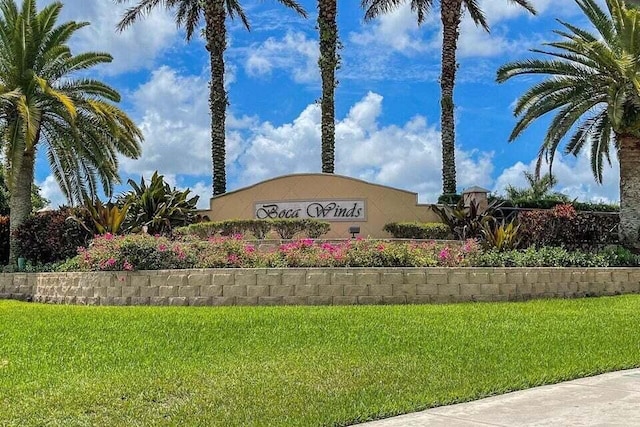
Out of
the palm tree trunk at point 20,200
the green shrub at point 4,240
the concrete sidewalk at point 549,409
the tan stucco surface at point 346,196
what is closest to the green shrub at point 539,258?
the tan stucco surface at point 346,196

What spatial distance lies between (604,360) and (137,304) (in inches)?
365

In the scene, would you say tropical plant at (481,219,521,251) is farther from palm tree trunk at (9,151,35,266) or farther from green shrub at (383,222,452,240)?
palm tree trunk at (9,151,35,266)

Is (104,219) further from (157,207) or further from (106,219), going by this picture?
(157,207)

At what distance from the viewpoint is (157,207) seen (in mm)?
21625

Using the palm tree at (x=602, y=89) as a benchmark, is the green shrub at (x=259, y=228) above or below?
below

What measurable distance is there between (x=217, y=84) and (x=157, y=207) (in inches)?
253

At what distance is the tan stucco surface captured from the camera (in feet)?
72.1

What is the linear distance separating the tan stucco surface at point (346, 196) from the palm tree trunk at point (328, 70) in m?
2.12

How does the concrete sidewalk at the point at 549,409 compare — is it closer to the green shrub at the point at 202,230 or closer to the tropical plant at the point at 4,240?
the green shrub at the point at 202,230

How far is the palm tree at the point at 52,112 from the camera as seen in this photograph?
20.6 meters

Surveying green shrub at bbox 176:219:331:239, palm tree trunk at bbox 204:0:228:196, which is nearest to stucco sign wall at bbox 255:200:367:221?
green shrub at bbox 176:219:331:239

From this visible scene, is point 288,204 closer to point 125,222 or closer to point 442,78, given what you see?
point 125,222

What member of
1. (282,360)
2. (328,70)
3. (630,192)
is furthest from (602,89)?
(282,360)

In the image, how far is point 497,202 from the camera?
72.1ft
